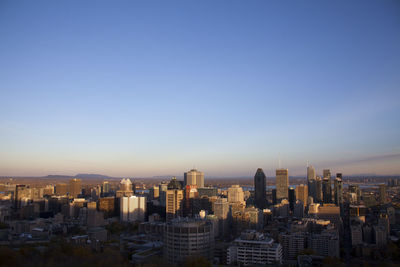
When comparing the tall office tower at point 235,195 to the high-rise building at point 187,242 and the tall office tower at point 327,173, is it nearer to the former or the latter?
the tall office tower at point 327,173

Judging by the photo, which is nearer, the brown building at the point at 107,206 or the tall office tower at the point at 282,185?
the brown building at the point at 107,206

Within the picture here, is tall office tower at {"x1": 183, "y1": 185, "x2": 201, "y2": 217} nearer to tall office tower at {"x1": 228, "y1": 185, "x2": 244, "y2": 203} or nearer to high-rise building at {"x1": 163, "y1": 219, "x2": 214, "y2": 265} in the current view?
tall office tower at {"x1": 228, "y1": 185, "x2": 244, "y2": 203}

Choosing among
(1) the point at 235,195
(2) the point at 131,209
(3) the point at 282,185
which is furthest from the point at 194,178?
(2) the point at 131,209

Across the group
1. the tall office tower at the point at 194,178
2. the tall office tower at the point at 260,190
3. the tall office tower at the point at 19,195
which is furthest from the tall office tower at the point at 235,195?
the tall office tower at the point at 19,195

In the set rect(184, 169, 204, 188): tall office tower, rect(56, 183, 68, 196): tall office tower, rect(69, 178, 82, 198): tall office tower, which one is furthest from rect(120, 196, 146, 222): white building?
rect(56, 183, 68, 196): tall office tower

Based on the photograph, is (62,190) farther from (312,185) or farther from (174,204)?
(312,185)
